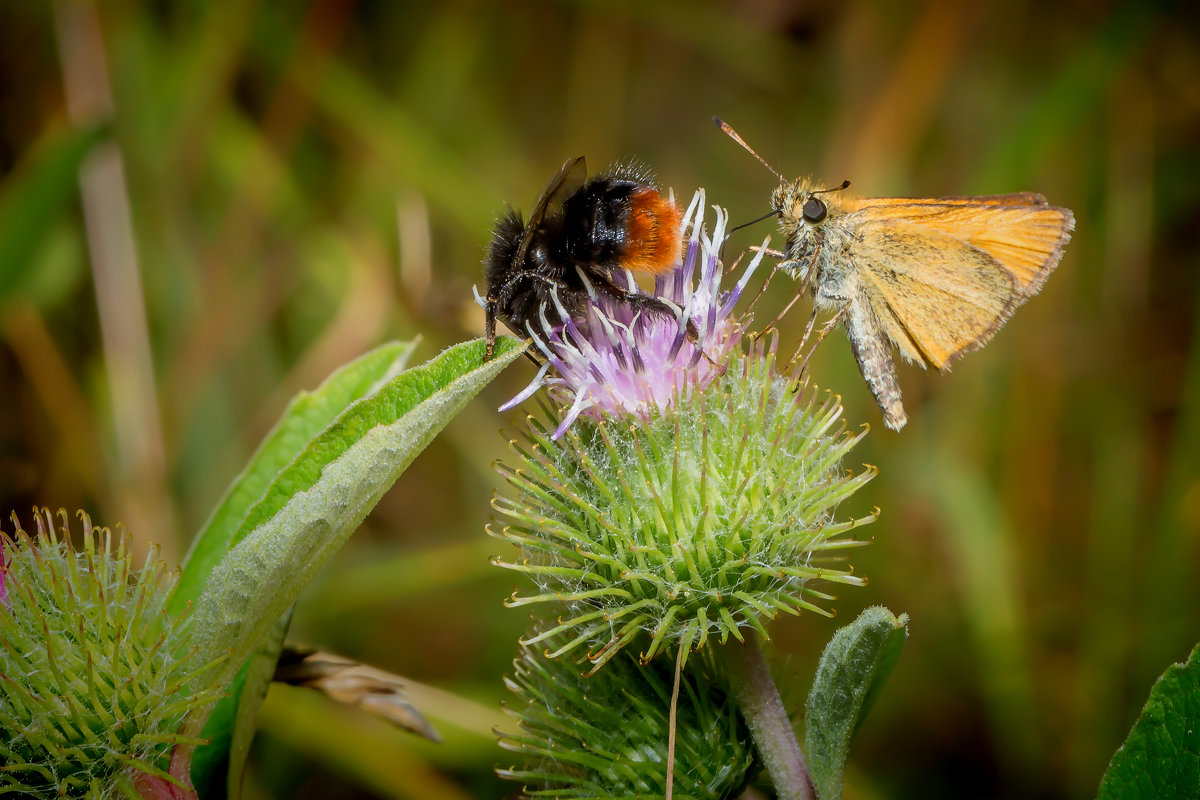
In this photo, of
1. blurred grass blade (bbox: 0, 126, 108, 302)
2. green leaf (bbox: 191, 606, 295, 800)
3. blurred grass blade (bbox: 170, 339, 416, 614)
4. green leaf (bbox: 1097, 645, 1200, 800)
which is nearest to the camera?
green leaf (bbox: 1097, 645, 1200, 800)

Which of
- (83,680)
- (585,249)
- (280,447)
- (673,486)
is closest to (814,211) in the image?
(585,249)

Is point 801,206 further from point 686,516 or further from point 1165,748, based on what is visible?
point 1165,748

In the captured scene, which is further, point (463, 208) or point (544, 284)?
point (463, 208)

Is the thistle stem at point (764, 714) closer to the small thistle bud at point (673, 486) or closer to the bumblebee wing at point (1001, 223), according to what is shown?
the small thistle bud at point (673, 486)

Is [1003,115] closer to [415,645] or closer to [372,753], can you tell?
[415,645]

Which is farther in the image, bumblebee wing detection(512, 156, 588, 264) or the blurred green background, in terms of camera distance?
the blurred green background

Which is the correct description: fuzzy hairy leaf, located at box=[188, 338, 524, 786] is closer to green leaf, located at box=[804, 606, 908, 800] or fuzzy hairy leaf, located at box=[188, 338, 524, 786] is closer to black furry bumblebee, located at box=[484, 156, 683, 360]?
black furry bumblebee, located at box=[484, 156, 683, 360]

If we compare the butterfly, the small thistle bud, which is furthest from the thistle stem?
the butterfly

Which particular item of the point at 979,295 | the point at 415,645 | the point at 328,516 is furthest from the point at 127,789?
the point at 415,645
